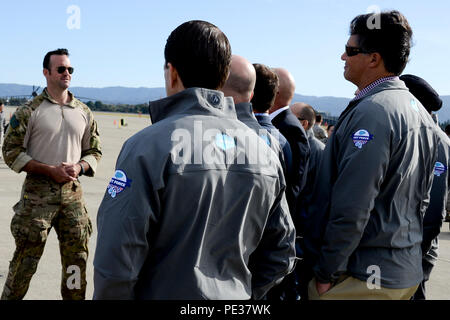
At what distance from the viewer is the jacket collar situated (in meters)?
1.77

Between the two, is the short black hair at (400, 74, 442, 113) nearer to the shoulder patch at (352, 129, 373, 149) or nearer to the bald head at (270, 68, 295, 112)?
the bald head at (270, 68, 295, 112)

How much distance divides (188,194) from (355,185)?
1.02 metres

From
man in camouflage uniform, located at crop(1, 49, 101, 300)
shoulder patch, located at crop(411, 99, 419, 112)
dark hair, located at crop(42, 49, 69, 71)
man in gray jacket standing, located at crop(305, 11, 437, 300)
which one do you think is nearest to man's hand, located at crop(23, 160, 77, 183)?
man in camouflage uniform, located at crop(1, 49, 101, 300)

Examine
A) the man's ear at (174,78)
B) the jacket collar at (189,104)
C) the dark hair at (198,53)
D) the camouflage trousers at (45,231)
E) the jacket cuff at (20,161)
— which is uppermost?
the dark hair at (198,53)

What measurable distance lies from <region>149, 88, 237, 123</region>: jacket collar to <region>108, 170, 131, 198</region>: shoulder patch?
0.28 meters

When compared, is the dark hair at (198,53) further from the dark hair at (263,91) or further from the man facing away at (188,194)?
the dark hair at (263,91)

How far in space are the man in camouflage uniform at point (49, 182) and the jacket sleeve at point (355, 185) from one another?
2.49 m

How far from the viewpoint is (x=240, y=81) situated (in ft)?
8.96

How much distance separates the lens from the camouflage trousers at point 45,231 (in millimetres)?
3920

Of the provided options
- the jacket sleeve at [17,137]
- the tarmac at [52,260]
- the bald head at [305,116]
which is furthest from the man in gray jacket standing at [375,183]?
Answer: the tarmac at [52,260]

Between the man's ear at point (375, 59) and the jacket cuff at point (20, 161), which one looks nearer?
the man's ear at point (375, 59)

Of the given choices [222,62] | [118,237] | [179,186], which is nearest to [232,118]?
[222,62]

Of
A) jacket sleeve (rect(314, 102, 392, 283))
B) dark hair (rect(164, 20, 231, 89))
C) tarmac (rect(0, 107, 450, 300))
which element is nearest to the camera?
dark hair (rect(164, 20, 231, 89))
